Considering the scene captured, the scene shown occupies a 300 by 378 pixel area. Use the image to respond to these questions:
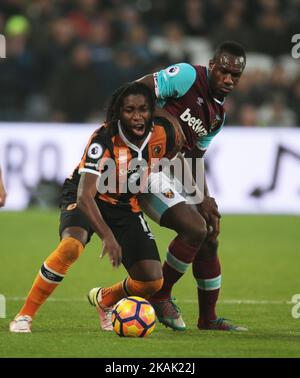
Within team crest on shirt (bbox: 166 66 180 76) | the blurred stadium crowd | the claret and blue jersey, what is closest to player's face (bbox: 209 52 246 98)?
the claret and blue jersey

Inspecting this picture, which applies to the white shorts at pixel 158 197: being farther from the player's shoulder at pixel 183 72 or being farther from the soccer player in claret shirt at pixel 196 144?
the player's shoulder at pixel 183 72

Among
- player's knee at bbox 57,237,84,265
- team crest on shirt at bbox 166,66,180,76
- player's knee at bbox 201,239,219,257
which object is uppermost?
team crest on shirt at bbox 166,66,180,76

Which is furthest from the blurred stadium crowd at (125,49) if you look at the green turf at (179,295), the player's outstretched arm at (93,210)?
the player's outstretched arm at (93,210)

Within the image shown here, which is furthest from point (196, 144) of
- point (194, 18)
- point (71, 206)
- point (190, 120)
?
point (194, 18)

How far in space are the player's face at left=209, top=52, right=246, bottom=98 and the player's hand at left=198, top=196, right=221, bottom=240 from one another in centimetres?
89

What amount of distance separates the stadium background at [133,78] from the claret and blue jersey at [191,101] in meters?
1.54

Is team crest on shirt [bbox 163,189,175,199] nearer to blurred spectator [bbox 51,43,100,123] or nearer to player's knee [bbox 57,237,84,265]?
player's knee [bbox 57,237,84,265]

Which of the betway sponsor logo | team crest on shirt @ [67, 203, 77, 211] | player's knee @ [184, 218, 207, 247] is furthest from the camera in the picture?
the betway sponsor logo

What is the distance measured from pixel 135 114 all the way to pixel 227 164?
907 cm

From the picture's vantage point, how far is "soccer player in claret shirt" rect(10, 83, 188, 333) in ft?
24.7

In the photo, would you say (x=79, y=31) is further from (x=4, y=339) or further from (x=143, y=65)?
(x=4, y=339)

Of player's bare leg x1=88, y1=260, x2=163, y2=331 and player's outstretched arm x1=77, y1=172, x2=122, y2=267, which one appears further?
player's bare leg x1=88, y1=260, x2=163, y2=331

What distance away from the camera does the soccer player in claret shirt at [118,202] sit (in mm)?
7527

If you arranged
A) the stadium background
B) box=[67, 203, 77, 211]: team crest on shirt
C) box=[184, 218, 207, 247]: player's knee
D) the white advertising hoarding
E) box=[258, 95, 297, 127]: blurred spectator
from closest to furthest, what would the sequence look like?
1. box=[184, 218, 207, 247]: player's knee
2. box=[67, 203, 77, 211]: team crest on shirt
3. the stadium background
4. the white advertising hoarding
5. box=[258, 95, 297, 127]: blurred spectator
